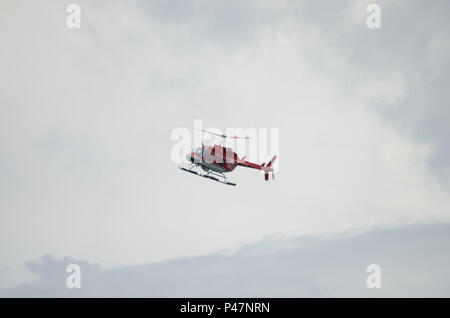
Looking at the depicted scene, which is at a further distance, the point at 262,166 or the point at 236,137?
the point at 262,166
